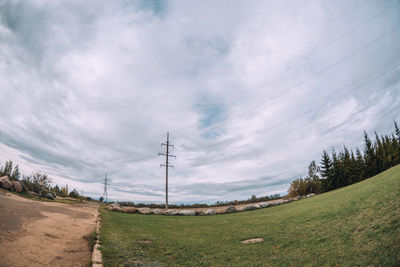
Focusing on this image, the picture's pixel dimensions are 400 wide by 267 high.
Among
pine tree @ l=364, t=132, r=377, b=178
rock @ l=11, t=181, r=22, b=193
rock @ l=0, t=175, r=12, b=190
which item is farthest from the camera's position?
pine tree @ l=364, t=132, r=377, b=178

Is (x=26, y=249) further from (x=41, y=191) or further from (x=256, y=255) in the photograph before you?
(x=41, y=191)

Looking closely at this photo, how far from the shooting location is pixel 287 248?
6.77 meters

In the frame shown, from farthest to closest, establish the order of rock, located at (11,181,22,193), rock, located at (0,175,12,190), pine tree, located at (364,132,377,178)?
1. pine tree, located at (364,132,377,178)
2. rock, located at (11,181,22,193)
3. rock, located at (0,175,12,190)

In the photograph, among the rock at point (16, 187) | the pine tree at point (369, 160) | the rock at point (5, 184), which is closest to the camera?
the rock at point (5, 184)

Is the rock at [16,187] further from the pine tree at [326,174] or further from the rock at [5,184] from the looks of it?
the pine tree at [326,174]

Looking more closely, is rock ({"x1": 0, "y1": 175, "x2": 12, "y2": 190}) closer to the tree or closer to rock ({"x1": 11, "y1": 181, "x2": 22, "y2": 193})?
rock ({"x1": 11, "y1": 181, "x2": 22, "y2": 193})

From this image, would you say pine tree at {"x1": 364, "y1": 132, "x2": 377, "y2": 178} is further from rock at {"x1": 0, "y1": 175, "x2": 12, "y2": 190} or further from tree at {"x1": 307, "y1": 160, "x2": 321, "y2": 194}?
rock at {"x1": 0, "y1": 175, "x2": 12, "y2": 190}

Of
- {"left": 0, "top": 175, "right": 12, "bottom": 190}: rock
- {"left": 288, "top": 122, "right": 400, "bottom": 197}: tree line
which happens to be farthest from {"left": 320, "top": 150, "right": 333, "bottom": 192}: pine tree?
{"left": 0, "top": 175, "right": 12, "bottom": 190}: rock

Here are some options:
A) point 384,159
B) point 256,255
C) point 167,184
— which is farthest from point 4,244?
point 384,159

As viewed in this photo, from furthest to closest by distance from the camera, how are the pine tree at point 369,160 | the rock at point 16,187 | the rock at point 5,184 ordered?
the pine tree at point 369,160 < the rock at point 16,187 < the rock at point 5,184

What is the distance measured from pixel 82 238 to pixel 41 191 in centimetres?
5438

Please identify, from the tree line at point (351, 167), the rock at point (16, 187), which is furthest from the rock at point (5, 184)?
the tree line at point (351, 167)

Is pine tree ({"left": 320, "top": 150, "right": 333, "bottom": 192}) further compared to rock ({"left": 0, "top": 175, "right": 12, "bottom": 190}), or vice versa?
pine tree ({"left": 320, "top": 150, "right": 333, "bottom": 192})

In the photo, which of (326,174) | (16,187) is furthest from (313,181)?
(16,187)
